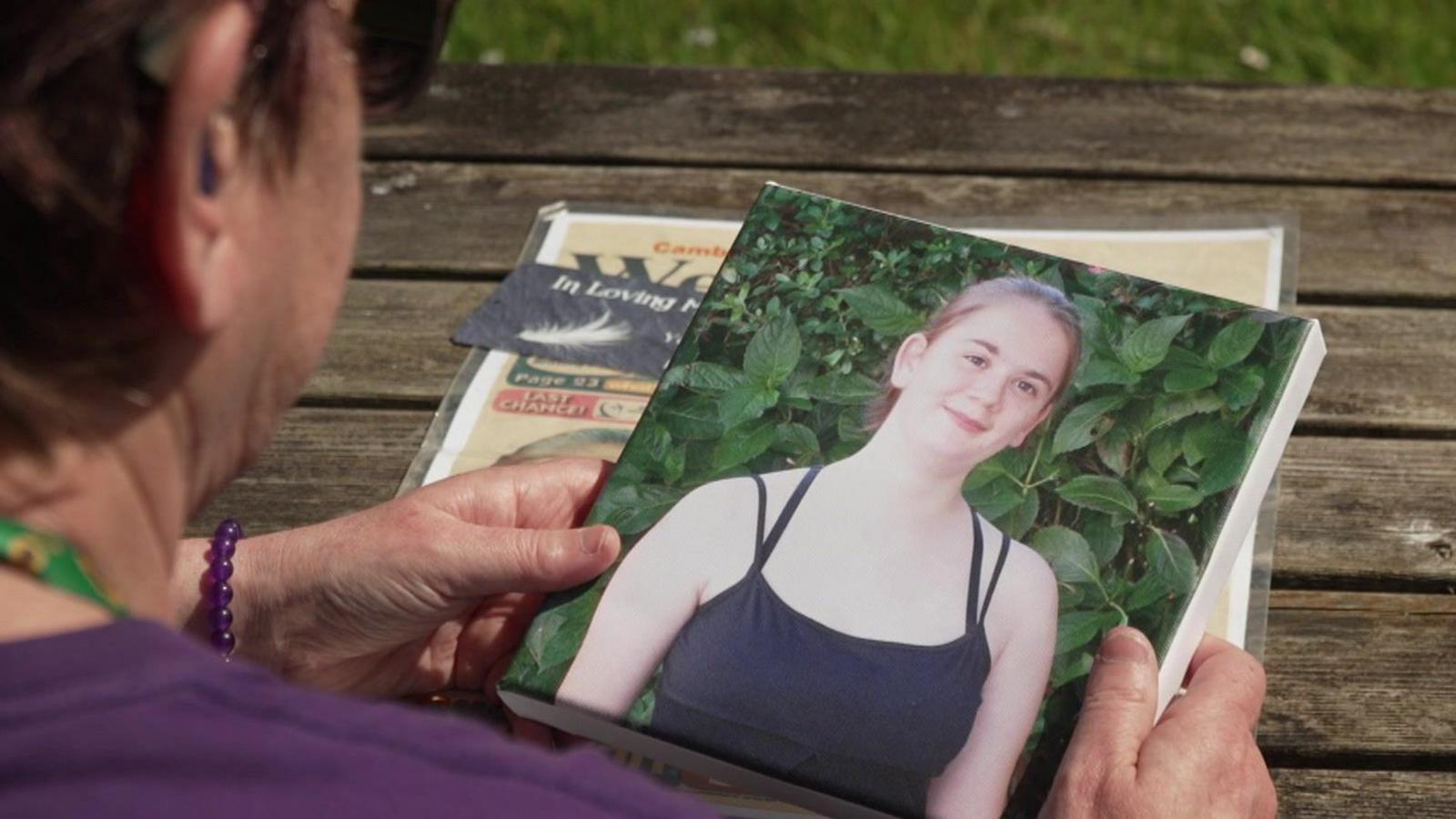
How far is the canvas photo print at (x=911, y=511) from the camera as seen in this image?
86 cm

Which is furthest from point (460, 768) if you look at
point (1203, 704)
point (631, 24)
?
point (631, 24)

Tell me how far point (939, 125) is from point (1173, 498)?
695 millimetres

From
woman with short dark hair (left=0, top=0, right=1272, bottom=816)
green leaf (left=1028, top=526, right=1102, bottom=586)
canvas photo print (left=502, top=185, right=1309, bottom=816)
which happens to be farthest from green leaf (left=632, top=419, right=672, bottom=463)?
woman with short dark hair (left=0, top=0, right=1272, bottom=816)

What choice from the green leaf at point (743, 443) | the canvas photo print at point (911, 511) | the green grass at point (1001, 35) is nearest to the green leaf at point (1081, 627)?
the canvas photo print at point (911, 511)

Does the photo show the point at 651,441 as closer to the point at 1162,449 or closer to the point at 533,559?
the point at 533,559

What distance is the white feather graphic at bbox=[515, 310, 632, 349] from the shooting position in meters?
1.29

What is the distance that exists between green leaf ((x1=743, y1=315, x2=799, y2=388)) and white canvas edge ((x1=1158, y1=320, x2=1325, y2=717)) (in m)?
0.28

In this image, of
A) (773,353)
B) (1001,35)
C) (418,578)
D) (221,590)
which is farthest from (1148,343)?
(1001,35)

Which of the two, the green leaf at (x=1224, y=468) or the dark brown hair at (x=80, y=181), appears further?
the green leaf at (x=1224, y=468)

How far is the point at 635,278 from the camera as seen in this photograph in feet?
4.43

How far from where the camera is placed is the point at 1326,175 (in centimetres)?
143

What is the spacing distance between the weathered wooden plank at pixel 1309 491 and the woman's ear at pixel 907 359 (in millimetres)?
292

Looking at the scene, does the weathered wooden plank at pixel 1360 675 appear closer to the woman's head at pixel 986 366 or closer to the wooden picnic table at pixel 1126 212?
the wooden picnic table at pixel 1126 212

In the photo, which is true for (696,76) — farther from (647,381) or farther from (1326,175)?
(1326,175)
